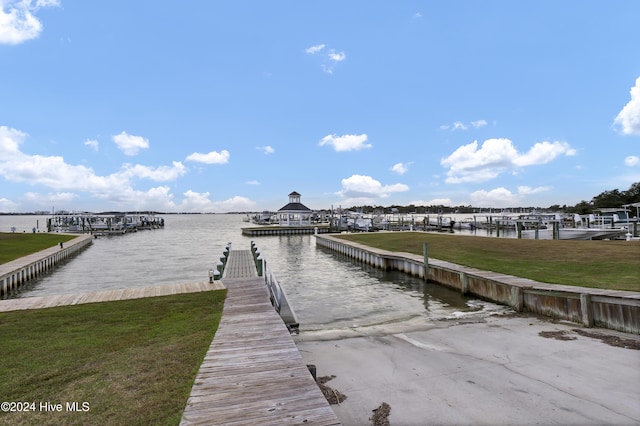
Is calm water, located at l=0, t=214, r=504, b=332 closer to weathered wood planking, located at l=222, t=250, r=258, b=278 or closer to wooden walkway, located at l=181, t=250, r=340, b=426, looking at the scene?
weathered wood planking, located at l=222, t=250, r=258, b=278

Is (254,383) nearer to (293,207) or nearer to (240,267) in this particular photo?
(240,267)

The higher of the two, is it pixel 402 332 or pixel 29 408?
pixel 29 408

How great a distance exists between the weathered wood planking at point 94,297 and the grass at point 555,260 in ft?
46.0

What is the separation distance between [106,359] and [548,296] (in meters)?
13.2

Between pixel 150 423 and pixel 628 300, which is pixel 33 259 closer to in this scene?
pixel 150 423

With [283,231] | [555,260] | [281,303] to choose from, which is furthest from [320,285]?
[283,231]

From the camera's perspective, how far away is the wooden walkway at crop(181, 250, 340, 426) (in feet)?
13.3

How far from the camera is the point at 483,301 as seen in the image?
1516 centimetres

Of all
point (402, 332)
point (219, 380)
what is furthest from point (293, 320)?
point (219, 380)

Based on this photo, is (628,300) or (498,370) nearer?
(498,370)

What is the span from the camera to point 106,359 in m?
6.39

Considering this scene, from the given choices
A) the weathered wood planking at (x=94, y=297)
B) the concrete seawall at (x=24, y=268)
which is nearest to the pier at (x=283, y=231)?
the concrete seawall at (x=24, y=268)

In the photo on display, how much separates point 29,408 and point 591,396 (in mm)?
9297

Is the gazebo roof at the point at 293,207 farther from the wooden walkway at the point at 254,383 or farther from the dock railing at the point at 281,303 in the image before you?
the wooden walkway at the point at 254,383
